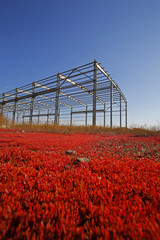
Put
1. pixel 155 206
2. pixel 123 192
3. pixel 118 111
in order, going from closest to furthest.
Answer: pixel 155 206, pixel 123 192, pixel 118 111

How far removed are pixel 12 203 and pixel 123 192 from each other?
3.85 ft

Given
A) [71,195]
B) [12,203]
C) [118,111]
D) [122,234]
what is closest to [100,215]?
[122,234]

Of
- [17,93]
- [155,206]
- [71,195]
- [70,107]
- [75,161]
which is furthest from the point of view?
[70,107]

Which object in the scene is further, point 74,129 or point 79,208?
point 74,129

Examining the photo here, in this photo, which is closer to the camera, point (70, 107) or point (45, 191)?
point (45, 191)

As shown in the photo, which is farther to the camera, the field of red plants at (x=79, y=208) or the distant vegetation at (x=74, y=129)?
the distant vegetation at (x=74, y=129)

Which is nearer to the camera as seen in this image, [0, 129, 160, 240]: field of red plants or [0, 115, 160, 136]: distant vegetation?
[0, 129, 160, 240]: field of red plants

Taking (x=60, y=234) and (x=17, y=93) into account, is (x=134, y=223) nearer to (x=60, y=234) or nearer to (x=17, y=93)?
(x=60, y=234)

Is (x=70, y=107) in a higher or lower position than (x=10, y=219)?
higher

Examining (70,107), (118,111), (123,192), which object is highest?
(70,107)

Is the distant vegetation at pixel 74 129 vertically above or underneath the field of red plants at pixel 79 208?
above

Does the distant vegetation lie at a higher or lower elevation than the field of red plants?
higher

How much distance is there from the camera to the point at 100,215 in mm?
932

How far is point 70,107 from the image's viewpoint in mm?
24844
